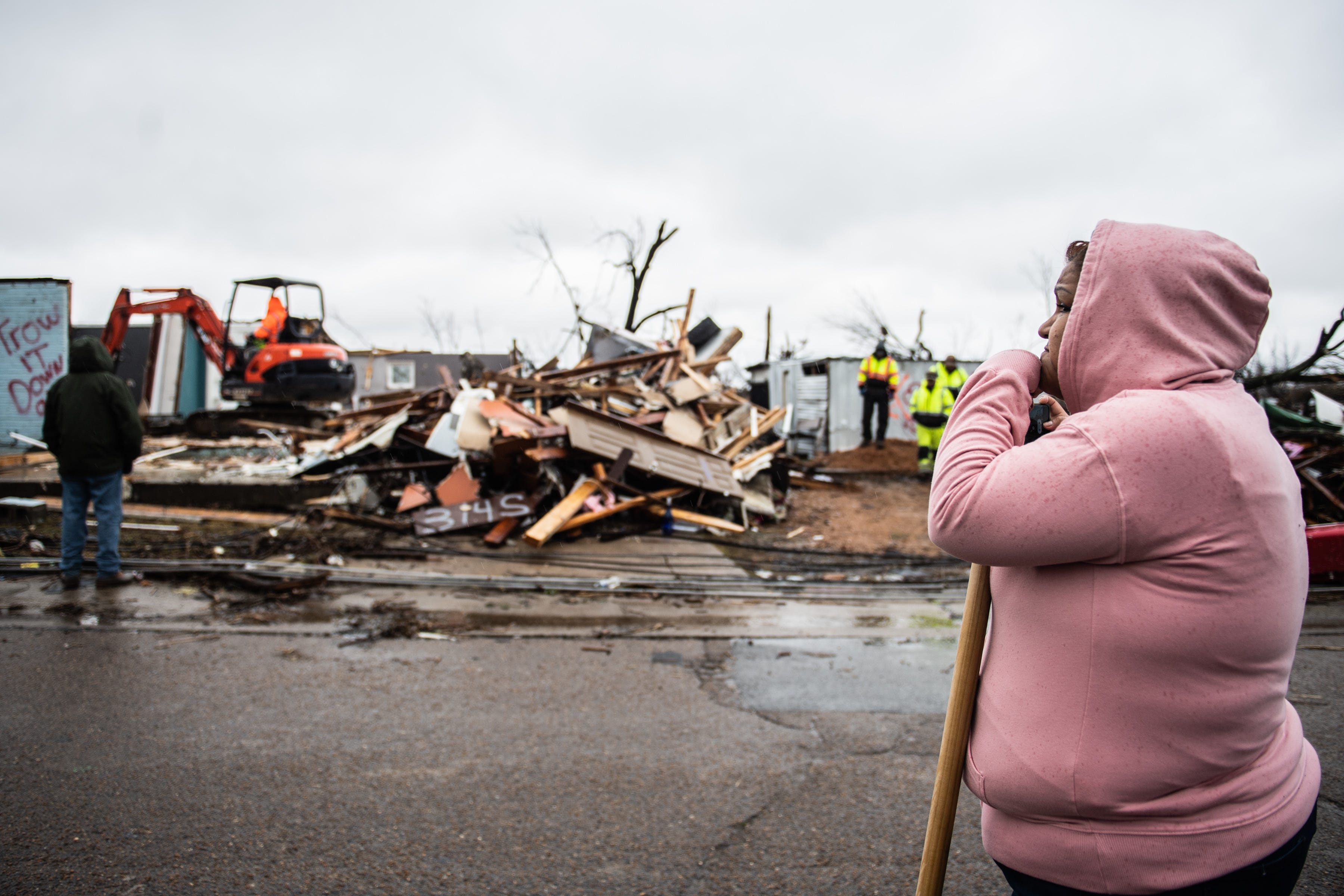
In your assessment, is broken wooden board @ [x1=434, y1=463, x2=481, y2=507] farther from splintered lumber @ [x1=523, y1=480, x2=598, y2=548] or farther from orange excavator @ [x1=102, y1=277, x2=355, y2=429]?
orange excavator @ [x1=102, y1=277, x2=355, y2=429]

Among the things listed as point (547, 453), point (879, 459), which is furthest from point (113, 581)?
point (879, 459)

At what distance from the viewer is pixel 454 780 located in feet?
10.9

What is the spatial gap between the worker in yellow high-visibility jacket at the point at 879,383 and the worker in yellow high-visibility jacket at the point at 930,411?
1471mm

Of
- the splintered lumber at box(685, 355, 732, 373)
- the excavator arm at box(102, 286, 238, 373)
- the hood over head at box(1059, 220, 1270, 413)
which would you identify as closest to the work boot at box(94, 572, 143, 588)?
the hood over head at box(1059, 220, 1270, 413)

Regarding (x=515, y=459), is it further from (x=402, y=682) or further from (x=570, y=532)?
(x=402, y=682)

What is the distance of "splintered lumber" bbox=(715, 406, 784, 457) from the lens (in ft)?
37.6

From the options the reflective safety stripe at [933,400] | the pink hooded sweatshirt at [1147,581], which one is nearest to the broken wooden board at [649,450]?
the reflective safety stripe at [933,400]

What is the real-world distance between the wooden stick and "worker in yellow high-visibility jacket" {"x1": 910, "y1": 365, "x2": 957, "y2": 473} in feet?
41.5

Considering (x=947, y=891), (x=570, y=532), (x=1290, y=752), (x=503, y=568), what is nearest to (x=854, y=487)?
(x=570, y=532)

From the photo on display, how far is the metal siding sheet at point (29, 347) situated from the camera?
1305 cm

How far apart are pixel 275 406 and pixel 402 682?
1432 centimetres

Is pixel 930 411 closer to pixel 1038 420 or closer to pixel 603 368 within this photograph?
pixel 603 368

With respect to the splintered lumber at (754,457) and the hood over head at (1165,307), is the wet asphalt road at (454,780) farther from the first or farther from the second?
the splintered lumber at (754,457)

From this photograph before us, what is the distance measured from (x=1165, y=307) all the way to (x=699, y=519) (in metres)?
8.47
